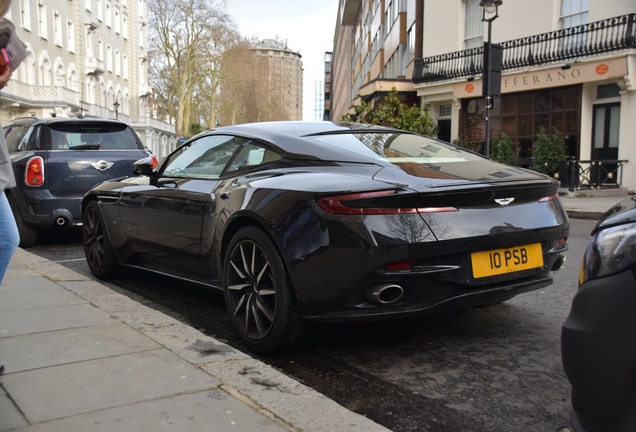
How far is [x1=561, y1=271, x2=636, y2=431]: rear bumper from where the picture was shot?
67.2 inches

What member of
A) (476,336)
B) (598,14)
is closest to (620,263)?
(476,336)

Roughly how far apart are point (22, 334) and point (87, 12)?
55992 mm

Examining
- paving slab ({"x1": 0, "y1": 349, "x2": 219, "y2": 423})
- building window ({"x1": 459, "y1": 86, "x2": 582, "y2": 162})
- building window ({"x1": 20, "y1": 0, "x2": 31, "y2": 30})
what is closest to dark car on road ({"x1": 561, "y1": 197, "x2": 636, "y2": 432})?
paving slab ({"x1": 0, "y1": 349, "x2": 219, "y2": 423})

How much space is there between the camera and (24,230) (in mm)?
7801

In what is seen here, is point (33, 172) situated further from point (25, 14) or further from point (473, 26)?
point (25, 14)

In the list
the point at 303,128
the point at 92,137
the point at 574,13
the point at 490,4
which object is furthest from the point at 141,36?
the point at 303,128

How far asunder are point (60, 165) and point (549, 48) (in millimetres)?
16294

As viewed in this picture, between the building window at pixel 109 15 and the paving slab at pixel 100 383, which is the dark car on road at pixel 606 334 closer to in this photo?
the paving slab at pixel 100 383

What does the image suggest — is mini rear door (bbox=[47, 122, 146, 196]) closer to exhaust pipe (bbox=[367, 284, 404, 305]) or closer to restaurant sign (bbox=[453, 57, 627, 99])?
exhaust pipe (bbox=[367, 284, 404, 305])

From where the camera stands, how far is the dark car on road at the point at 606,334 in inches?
67.4

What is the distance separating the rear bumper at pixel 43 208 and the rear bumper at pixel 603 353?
690 centimetres

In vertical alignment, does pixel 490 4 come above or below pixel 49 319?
above

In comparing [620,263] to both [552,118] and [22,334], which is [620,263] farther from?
[552,118]

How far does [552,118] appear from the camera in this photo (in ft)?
65.0
